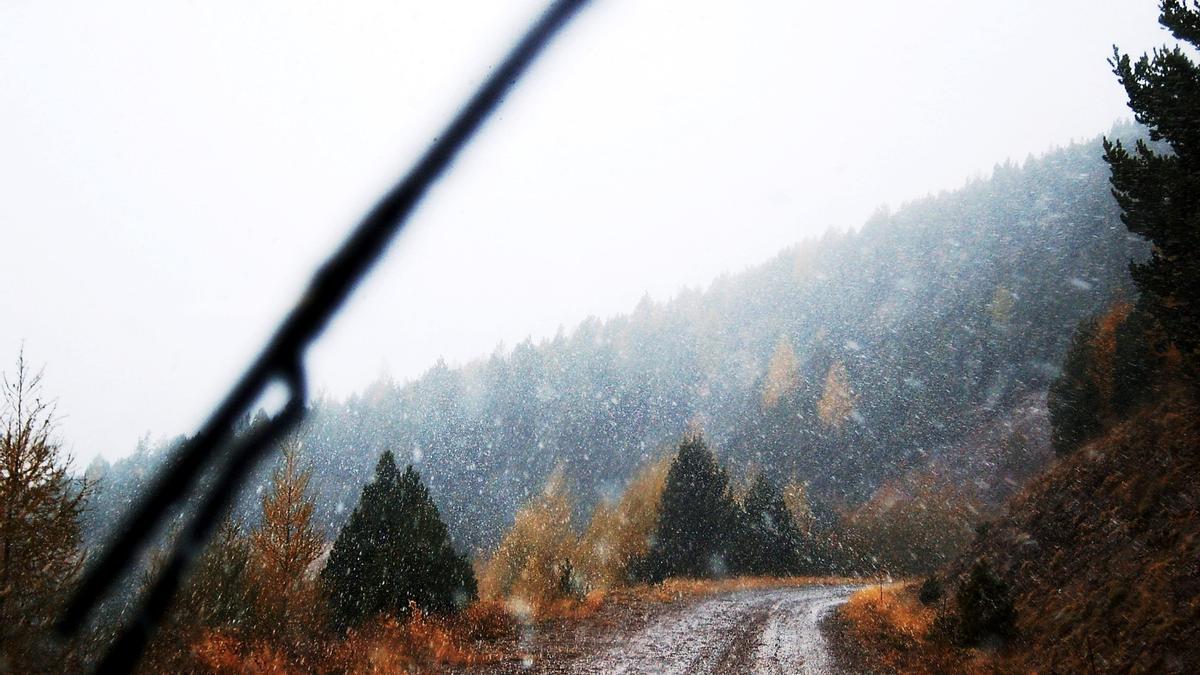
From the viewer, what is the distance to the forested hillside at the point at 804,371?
258 ft

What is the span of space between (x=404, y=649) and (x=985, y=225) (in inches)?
5361

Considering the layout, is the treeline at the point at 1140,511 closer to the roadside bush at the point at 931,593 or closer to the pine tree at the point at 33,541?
the roadside bush at the point at 931,593

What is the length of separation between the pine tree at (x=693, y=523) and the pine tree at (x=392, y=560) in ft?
47.4

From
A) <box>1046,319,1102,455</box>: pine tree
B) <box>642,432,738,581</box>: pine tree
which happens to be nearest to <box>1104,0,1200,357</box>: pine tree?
<box>1046,319,1102,455</box>: pine tree

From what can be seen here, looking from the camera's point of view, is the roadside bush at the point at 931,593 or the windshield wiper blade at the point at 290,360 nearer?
the windshield wiper blade at the point at 290,360

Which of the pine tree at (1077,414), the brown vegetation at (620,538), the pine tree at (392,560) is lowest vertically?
the brown vegetation at (620,538)

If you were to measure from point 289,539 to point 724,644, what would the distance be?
1068 cm

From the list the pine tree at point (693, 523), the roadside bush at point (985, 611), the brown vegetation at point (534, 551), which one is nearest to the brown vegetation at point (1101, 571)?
the roadside bush at point (985, 611)

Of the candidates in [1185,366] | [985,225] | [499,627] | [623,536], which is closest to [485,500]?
[623,536]

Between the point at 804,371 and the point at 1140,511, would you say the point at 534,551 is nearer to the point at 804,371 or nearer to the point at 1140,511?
the point at 1140,511

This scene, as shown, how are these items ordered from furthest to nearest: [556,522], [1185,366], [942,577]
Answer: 1. [556,522]
2. [942,577]
3. [1185,366]

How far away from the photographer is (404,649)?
10570 mm

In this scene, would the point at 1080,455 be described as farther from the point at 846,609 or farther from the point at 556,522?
the point at 556,522

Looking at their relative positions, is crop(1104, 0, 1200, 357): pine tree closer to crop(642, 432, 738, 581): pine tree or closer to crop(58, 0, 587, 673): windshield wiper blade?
crop(58, 0, 587, 673): windshield wiper blade
